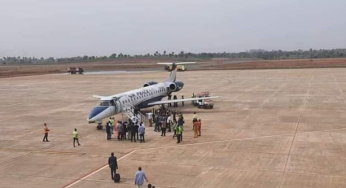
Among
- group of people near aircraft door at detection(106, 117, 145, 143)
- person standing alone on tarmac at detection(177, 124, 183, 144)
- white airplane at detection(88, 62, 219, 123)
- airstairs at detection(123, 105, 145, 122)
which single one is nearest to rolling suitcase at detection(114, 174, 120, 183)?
person standing alone on tarmac at detection(177, 124, 183, 144)

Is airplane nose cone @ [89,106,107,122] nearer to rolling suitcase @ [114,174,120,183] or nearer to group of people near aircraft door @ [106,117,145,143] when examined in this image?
group of people near aircraft door @ [106,117,145,143]

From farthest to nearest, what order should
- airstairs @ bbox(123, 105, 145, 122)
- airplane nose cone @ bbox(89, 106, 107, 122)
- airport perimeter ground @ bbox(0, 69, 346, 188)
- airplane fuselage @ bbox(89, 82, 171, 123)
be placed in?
airstairs @ bbox(123, 105, 145, 122) < airplane fuselage @ bbox(89, 82, 171, 123) < airplane nose cone @ bbox(89, 106, 107, 122) < airport perimeter ground @ bbox(0, 69, 346, 188)

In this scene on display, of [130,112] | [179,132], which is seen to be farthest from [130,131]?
[130,112]

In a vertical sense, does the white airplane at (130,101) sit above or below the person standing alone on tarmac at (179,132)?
above

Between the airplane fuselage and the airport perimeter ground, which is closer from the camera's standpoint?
the airport perimeter ground

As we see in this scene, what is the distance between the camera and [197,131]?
24438mm

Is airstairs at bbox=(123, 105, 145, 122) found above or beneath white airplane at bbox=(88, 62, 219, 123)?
beneath

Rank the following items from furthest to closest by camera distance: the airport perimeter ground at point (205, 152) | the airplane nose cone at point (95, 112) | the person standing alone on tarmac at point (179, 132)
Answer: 1. the airplane nose cone at point (95, 112)
2. the person standing alone on tarmac at point (179, 132)
3. the airport perimeter ground at point (205, 152)

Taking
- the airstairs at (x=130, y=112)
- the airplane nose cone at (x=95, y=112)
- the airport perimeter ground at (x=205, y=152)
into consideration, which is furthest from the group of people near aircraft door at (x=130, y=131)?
the airstairs at (x=130, y=112)

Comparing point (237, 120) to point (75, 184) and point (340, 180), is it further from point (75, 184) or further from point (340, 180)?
point (75, 184)

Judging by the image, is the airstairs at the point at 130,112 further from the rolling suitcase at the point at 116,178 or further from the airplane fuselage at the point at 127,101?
the rolling suitcase at the point at 116,178

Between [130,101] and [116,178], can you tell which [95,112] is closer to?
[130,101]

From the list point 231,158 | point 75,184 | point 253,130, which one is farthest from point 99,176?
point 253,130

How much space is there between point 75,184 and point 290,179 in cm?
911
